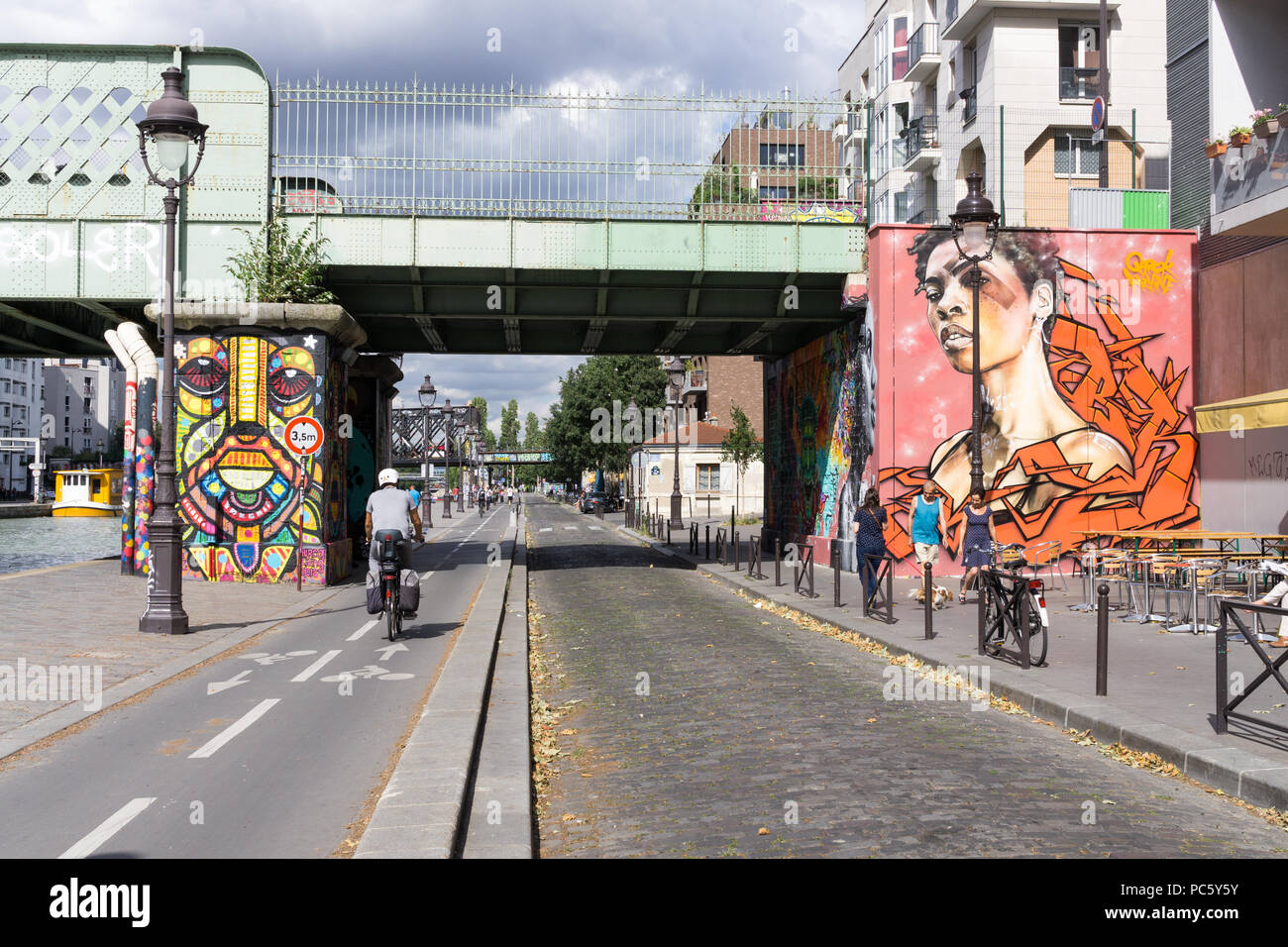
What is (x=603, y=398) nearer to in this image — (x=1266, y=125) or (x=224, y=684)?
(x=1266, y=125)

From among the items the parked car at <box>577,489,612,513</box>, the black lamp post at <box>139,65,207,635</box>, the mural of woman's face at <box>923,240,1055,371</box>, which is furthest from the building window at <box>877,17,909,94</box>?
the black lamp post at <box>139,65,207,635</box>

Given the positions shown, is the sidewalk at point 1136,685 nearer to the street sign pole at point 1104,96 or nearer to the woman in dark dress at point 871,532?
the woman in dark dress at point 871,532

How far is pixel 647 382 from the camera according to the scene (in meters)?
75.8

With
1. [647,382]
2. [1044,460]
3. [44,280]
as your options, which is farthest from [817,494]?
→ [647,382]

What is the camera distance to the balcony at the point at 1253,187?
49.2 feet

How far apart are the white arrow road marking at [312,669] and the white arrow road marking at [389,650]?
47cm

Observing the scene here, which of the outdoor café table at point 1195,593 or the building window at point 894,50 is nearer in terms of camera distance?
the outdoor café table at point 1195,593

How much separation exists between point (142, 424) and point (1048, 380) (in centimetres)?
1664

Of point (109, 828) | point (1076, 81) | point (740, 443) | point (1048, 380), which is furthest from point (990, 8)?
point (109, 828)

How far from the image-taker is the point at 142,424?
1897cm
